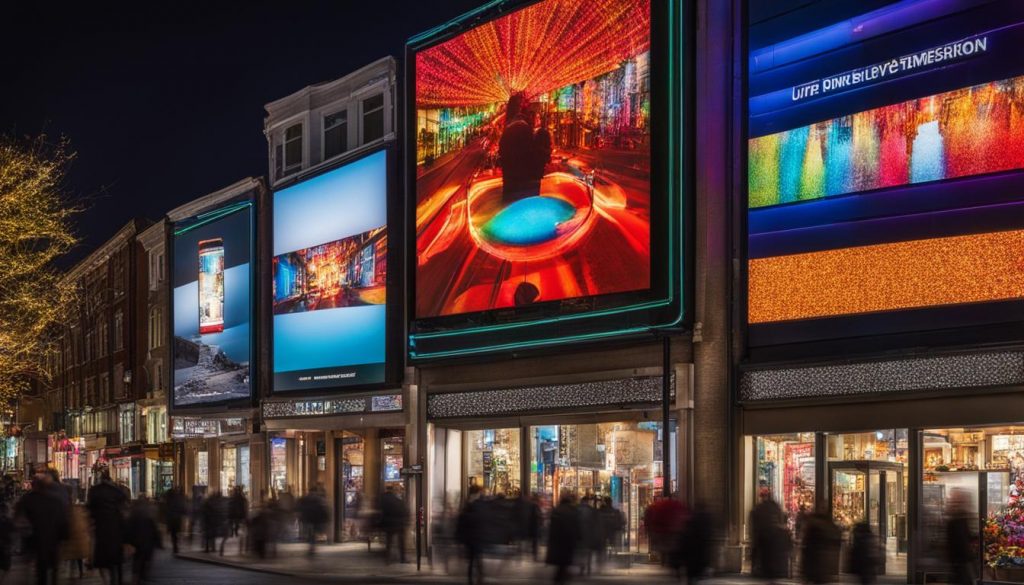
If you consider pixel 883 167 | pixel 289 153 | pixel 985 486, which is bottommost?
pixel 985 486

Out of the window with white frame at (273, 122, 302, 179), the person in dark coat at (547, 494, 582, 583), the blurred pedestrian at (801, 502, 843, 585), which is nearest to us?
the blurred pedestrian at (801, 502, 843, 585)

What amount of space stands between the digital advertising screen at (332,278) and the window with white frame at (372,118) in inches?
52.6

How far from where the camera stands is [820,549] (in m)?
19.3

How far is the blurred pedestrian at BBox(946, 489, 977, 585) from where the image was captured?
1942 centimetres

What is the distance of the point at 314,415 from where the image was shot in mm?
44938

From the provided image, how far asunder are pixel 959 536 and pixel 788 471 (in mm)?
9102

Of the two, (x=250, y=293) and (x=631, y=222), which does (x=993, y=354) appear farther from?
(x=250, y=293)

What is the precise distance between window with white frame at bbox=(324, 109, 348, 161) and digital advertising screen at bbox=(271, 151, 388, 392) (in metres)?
1.49

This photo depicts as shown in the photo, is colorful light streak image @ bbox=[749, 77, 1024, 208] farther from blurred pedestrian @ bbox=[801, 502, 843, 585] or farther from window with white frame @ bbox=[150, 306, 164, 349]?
window with white frame @ bbox=[150, 306, 164, 349]

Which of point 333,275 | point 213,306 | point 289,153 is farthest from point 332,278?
point 213,306

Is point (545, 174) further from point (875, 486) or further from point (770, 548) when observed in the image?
point (770, 548)

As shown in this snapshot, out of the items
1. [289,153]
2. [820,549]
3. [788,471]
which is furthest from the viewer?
[289,153]

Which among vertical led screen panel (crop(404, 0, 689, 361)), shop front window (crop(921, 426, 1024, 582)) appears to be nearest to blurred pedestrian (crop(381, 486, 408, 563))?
vertical led screen panel (crop(404, 0, 689, 361))

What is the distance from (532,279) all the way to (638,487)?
6.01 meters
